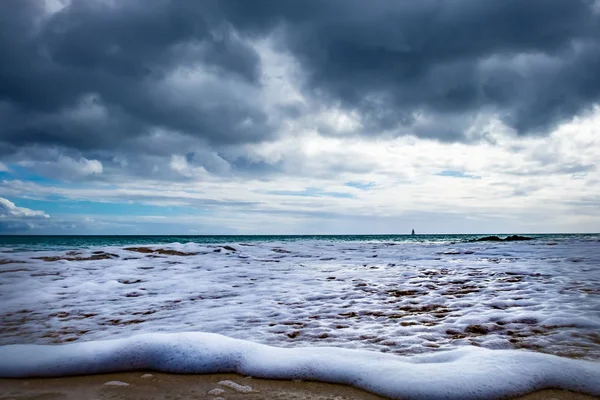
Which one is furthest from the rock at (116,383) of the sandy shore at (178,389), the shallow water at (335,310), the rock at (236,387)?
the shallow water at (335,310)

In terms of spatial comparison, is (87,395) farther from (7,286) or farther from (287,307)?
(7,286)

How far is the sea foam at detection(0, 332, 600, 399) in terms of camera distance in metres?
2.18

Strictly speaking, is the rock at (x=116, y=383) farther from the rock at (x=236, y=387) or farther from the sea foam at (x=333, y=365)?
the rock at (x=236, y=387)

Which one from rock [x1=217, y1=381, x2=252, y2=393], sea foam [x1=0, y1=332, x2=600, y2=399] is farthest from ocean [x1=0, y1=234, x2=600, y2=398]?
rock [x1=217, y1=381, x2=252, y2=393]

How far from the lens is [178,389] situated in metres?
2.25

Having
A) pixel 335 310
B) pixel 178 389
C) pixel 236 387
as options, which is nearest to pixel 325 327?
pixel 335 310

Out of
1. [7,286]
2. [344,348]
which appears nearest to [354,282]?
[344,348]

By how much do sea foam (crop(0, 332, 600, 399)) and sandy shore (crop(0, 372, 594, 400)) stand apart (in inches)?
3.2

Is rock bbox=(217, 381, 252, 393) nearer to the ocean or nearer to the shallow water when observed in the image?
the ocean

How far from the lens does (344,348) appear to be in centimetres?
287

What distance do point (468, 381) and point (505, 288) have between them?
4.23m

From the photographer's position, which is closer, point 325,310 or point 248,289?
point 325,310

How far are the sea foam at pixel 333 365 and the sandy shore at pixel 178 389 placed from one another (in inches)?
3.2

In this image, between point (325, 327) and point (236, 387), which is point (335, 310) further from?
point (236, 387)
